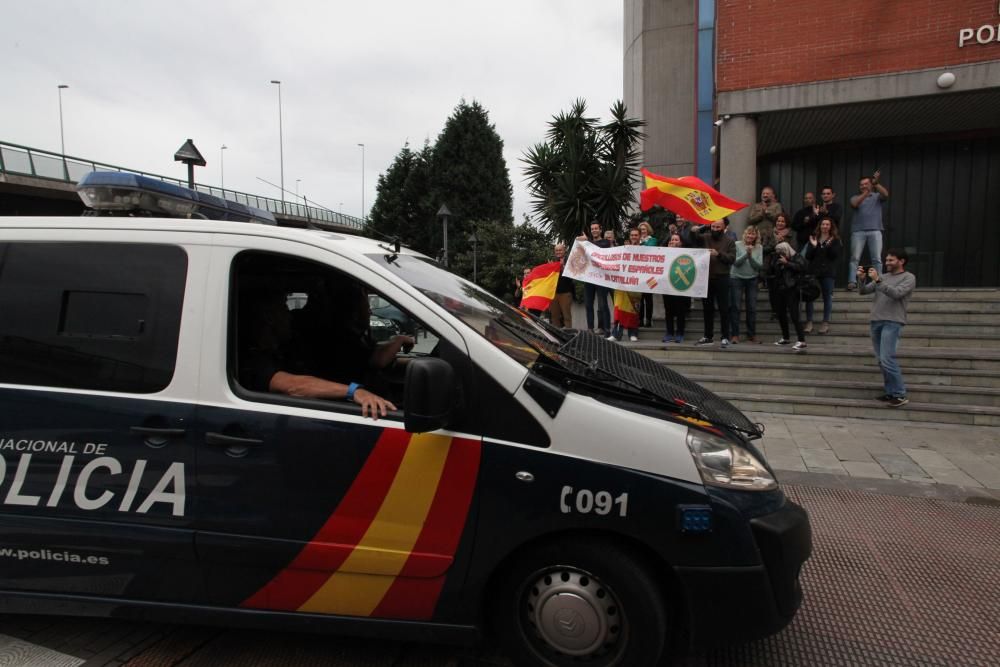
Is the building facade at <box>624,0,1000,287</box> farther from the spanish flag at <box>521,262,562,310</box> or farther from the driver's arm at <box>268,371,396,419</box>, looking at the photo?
the driver's arm at <box>268,371,396,419</box>

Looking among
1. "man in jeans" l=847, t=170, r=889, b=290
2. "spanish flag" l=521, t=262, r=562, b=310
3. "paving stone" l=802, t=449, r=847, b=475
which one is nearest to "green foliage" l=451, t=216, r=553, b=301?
"spanish flag" l=521, t=262, r=562, b=310

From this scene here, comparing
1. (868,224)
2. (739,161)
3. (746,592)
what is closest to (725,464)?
(746,592)

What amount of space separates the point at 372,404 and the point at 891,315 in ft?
21.9

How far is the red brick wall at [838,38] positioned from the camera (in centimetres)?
955

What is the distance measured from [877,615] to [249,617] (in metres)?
3.03

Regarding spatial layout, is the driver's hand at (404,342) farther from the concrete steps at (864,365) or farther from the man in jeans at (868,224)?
the man in jeans at (868,224)

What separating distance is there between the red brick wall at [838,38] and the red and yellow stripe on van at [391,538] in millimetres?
10749

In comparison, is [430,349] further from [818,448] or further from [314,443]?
[818,448]

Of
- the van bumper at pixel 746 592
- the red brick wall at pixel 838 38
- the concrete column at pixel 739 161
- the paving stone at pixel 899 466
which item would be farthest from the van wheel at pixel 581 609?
the red brick wall at pixel 838 38

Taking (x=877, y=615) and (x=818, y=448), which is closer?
(x=877, y=615)

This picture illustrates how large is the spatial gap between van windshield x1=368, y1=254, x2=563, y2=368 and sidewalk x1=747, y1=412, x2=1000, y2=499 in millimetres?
3427

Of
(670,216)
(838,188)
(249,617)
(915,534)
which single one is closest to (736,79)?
(670,216)

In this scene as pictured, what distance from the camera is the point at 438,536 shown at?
232cm

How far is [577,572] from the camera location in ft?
7.58
